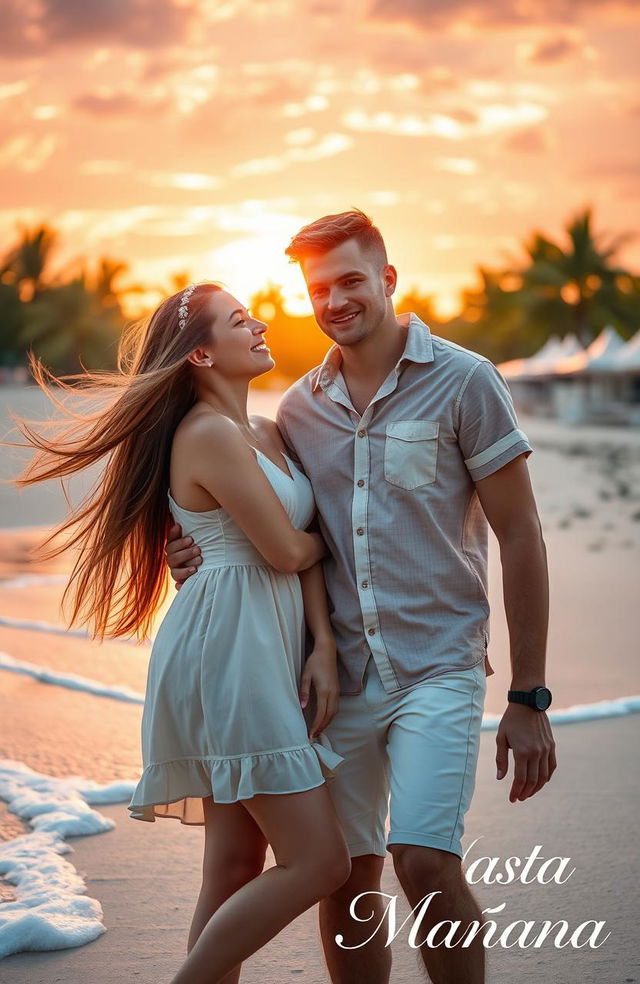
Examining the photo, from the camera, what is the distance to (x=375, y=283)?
3.34 m

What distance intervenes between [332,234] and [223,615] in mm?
1096

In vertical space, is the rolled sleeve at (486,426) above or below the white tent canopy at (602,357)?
above

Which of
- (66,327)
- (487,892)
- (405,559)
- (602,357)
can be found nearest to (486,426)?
(405,559)

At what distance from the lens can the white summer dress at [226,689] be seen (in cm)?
298

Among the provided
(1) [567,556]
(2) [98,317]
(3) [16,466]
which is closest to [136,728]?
(1) [567,556]

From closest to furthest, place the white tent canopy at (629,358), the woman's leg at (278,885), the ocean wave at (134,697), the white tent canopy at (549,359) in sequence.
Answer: the woman's leg at (278,885)
the ocean wave at (134,697)
the white tent canopy at (629,358)
the white tent canopy at (549,359)

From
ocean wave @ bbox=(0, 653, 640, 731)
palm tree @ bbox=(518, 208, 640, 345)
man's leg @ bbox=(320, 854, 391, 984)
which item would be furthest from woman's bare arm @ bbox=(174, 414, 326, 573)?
palm tree @ bbox=(518, 208, 640, 345)

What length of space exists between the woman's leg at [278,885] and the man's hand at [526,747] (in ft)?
1.59

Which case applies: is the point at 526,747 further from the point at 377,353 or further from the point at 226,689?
the point at 377,353

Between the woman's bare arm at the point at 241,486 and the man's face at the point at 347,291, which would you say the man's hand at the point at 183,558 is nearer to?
the woman's bare arm at the point at 241,486

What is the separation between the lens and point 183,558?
3195 millimetres

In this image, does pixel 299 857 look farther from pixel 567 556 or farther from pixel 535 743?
pixel 567 556

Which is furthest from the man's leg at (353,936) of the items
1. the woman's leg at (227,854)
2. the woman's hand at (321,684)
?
the woman's hand at (321,684)

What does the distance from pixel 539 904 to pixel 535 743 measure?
1180 millimetres
